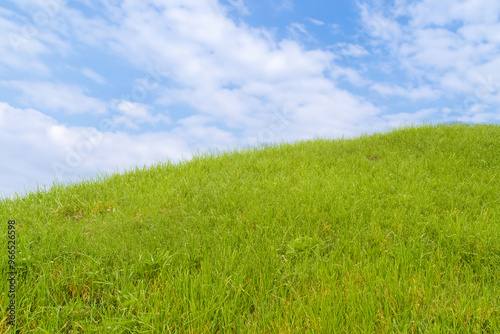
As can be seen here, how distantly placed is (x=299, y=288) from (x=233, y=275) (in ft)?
2.35

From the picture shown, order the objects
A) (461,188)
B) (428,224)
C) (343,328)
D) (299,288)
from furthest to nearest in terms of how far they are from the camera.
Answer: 1. (461,188)
2. (428,224)
3. (299,288)
4. (343,328)

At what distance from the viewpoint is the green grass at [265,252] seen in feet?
9.61

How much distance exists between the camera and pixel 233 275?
3.52 metres

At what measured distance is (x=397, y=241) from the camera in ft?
14.5

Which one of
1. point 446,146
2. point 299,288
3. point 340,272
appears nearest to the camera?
point 299,288

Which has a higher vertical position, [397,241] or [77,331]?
[397,241]

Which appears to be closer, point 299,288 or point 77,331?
point 77,331

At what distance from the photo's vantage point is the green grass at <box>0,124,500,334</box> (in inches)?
115

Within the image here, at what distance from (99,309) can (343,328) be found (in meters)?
2.25

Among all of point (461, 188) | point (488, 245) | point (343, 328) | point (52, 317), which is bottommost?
point (343, 328)

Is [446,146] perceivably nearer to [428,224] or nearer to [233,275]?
[428,224]

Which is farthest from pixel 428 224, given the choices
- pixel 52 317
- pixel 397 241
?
pixel 52 317

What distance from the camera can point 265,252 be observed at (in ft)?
13.0

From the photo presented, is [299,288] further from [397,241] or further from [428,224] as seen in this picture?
[428,224]
